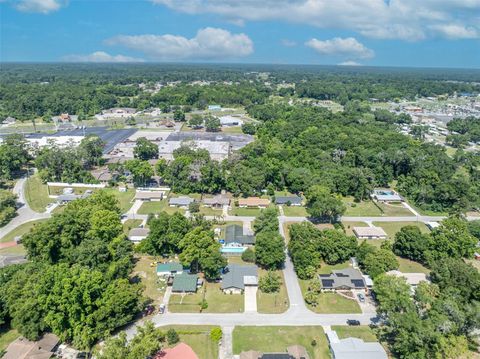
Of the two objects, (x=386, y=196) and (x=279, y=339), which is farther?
(x=386, y=196)

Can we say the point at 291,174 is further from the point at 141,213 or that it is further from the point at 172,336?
the point at 172,336

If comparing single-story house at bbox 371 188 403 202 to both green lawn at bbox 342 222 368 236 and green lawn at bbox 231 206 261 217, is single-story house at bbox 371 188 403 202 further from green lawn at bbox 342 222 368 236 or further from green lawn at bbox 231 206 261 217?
green lawn at bbox 231 206 261 217

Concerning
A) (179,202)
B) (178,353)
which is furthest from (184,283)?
(179,202)

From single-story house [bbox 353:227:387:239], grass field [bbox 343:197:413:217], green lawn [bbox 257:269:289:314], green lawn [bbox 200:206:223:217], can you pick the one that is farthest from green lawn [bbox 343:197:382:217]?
green lawn [bbox 257:269:289:314]

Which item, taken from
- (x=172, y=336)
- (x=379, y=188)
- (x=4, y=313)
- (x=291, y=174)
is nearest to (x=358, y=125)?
(x=379, y=188)

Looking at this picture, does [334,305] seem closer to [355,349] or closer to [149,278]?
[355,349]

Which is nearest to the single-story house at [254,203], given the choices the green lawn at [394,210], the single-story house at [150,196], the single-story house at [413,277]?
the single-story house at [150,196]
